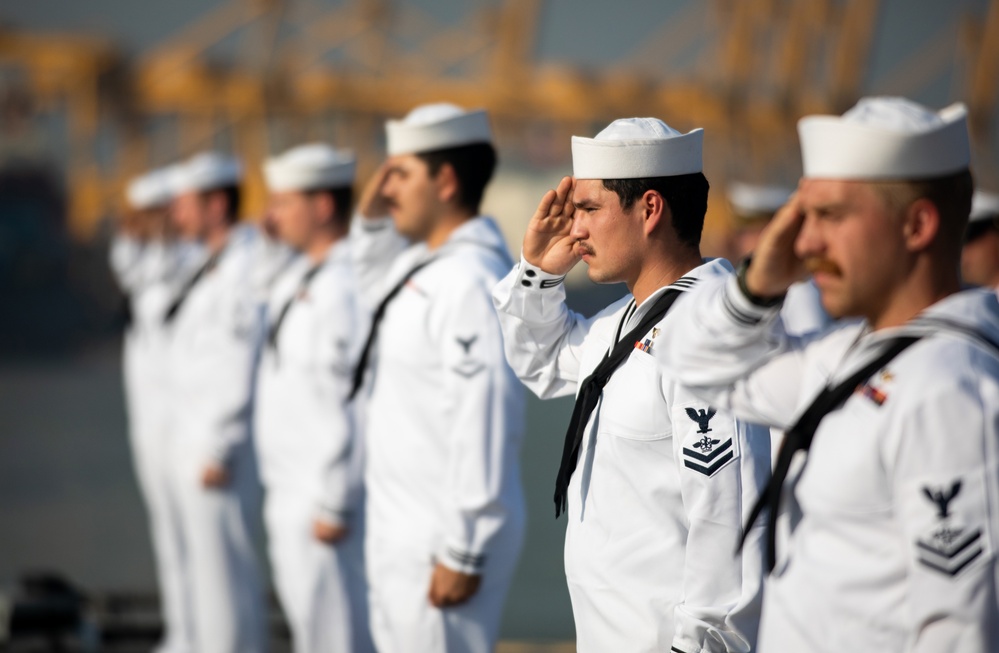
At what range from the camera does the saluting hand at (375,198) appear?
12.4 feet

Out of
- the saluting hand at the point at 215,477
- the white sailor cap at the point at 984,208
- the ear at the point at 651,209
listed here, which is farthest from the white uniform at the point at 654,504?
the saluting hand at the point at 215,477

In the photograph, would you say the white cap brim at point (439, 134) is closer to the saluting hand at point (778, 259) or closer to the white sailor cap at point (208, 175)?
the saluting hand at point (778, 259)

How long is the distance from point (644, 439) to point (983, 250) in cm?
216

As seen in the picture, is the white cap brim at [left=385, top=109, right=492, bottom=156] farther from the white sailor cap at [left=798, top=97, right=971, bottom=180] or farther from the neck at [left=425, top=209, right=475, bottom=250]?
the white sailor cap at [left=798, top=97, right=971, bottom=180]

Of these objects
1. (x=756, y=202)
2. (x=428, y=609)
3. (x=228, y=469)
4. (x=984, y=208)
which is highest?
(x=984, y=208)

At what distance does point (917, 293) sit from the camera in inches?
68.1

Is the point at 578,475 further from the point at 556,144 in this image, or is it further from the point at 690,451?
the point at 556,144

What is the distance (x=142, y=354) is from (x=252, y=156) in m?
33.7

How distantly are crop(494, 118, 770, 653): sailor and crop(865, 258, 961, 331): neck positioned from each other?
0.48 m

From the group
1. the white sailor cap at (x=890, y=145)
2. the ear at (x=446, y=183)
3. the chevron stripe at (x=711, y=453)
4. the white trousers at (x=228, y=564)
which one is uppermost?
the white sailor cap at (x=890, y=145)

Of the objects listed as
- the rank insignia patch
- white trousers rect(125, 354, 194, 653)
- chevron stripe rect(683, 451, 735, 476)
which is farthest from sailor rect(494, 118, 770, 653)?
white trousers rect(125, 354, 194, 653)

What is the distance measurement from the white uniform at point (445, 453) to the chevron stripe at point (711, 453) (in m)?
1.15

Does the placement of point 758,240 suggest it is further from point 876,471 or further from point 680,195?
point 876,471

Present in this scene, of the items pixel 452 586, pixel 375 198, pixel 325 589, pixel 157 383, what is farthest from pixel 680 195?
pixel 157 383
